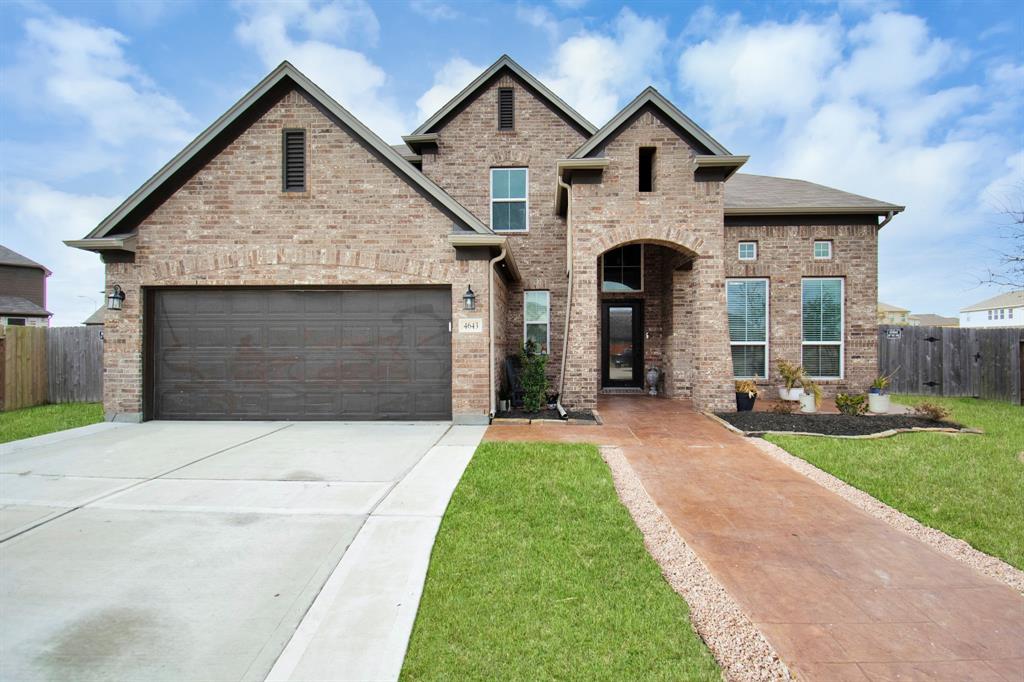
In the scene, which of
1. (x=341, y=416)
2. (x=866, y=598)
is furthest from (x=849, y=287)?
(x=341, y=416)

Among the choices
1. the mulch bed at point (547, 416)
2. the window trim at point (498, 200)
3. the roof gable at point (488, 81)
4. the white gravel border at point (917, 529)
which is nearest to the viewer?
the white gravel border at point (917, 529)

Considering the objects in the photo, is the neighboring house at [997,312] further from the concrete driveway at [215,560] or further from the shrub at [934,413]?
the concrete driveway at [215,560]

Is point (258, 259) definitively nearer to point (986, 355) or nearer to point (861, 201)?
point (861, 201)

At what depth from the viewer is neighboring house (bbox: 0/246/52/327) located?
2333 cm

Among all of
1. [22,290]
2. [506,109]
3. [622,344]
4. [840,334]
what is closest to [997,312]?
[840,334]

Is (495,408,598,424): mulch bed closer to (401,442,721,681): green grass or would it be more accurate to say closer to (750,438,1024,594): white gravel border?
(750,438,1024,594): white gravel border

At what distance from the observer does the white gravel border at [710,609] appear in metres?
2.37

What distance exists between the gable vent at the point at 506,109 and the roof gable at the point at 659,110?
3787 mm

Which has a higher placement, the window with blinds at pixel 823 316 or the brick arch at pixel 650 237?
the brick arch at pixel 650 237

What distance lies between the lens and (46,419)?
9.51 m

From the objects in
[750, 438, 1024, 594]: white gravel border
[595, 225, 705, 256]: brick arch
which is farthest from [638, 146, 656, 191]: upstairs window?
[750, 438, 1024, 594]: white gravel border

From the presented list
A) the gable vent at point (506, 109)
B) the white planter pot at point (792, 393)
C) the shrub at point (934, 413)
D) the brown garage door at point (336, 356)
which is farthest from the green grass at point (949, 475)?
the gable vent at point (506, 109)

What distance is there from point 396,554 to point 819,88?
1336 centimetres

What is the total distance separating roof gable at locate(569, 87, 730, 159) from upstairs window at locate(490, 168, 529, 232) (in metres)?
3.09
